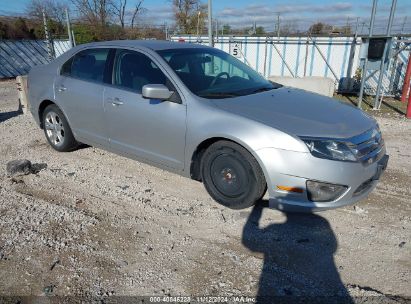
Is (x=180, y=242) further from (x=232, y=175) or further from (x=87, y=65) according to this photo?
(x=87, y=65)

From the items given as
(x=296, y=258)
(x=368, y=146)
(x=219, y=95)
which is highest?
(x=219, y=95)

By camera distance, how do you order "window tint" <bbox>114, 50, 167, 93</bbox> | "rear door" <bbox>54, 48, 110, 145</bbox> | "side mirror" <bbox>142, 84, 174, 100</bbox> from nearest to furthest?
1. "side mirror" <bbox>142, 84, 174, 100</bbox>
2. "window tint" <bbox>114, 50, 167, 93</bbox>
3. "rear door" <bbox>54, 48, 110, 145</bbox>

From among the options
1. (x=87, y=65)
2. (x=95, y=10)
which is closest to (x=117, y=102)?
(x=87, y=65)

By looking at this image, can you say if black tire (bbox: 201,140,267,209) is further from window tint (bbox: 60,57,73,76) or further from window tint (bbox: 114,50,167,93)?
window tint (bbox: 60,57,73,76)

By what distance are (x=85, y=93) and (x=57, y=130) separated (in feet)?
3.55

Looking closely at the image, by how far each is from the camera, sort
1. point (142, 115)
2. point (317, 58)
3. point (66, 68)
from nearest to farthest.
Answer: point (142, 115), point (66, 68), point (317, 58)

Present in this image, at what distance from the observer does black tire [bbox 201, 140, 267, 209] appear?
127 inches

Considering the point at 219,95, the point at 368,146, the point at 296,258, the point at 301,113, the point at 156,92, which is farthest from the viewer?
the point at 219,95

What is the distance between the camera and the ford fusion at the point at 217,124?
299 cm

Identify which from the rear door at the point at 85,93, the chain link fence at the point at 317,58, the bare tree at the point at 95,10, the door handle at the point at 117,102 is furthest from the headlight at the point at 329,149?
the bare tree at the point at 95,10

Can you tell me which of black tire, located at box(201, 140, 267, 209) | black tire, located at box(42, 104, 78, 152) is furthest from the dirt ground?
black tire, located at box(42, 104, 78, 152)

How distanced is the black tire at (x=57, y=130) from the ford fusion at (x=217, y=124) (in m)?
0.03

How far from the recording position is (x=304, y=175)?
2949 millimetres

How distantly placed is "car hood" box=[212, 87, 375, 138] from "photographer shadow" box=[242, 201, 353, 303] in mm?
919
